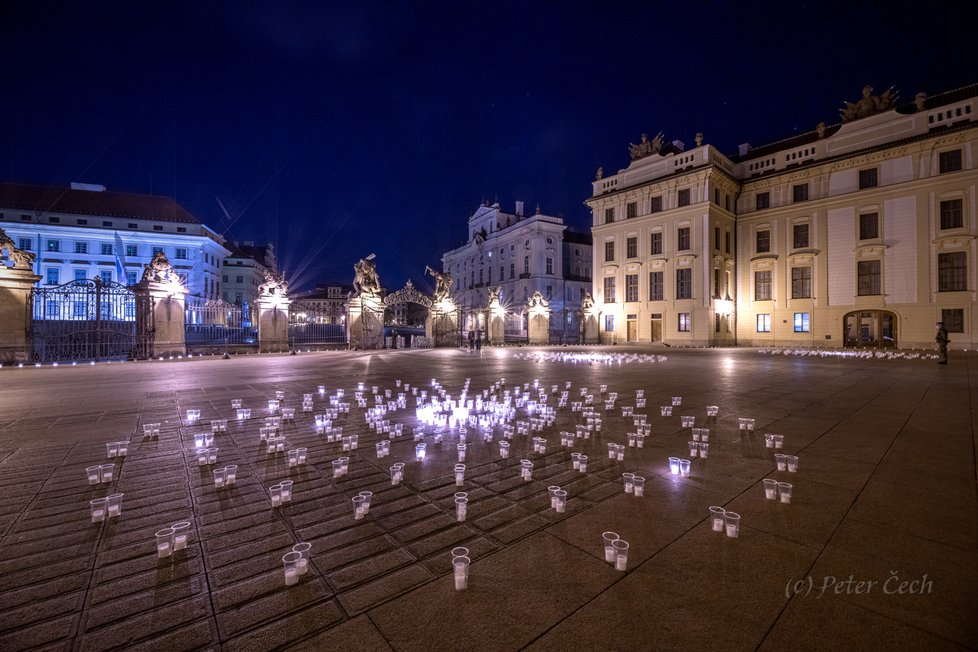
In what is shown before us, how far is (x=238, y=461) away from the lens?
5117 mm

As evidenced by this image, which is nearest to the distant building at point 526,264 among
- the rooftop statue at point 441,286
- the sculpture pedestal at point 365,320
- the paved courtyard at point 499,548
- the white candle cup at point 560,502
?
the rooftop statue at point 441,286

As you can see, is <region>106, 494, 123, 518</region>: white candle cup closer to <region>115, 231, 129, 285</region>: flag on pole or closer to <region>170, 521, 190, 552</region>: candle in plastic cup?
<region>170, 521, 190, 552</region>: candle in plastic cup

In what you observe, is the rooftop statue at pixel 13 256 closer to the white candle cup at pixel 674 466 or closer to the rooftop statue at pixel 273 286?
the rooftop statue at pixel 273 286

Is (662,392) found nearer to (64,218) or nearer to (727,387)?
(727,387)

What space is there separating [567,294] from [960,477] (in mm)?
→ 58964

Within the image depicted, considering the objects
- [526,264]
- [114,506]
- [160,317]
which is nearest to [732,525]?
[114,506]

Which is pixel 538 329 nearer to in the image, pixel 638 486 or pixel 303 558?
pixel 638 486

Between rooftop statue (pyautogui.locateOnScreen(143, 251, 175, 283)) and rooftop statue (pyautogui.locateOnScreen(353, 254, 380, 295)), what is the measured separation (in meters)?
9.95

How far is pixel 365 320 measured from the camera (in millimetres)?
28766

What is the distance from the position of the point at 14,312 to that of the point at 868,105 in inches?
2221

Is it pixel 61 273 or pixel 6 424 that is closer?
pixel 6 424

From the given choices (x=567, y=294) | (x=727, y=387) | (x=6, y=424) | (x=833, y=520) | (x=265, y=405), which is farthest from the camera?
(x=567, y=294)

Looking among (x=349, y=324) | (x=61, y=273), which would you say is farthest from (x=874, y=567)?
(x=61, y=273)

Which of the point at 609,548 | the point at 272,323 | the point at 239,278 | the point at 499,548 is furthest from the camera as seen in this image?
the point at 239,278
